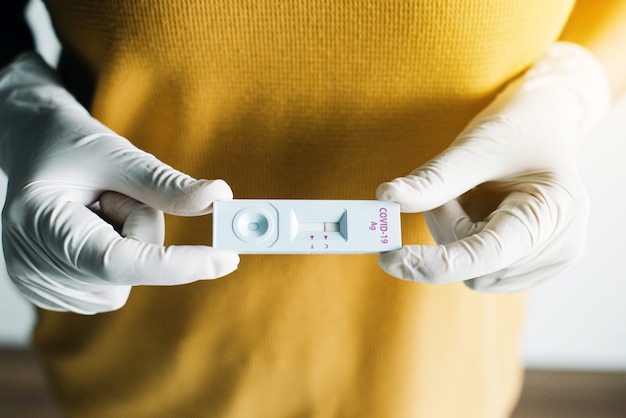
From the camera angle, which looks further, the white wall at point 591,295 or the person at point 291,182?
the white wall at point 591,295

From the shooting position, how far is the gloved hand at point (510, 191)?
1.28ft

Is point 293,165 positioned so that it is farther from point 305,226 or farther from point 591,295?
point 591,295

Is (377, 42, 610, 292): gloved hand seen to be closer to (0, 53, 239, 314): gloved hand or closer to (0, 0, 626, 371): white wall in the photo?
(0, 53, 239, 314): gloved hand

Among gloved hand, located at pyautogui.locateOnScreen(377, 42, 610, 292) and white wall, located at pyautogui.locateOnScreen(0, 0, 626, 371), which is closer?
gloved hand, located at pyautogui.locateOnScreen(377, 42, 610, 292)

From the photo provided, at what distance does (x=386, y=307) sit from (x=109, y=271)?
0.89 ft

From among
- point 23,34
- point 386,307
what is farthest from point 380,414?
point 23,34

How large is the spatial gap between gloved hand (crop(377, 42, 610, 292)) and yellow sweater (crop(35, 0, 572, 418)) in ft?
0.12

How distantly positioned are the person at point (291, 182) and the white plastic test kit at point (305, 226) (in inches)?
0.6

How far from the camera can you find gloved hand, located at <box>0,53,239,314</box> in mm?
372

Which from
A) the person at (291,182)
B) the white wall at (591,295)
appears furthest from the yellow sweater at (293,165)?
the white wall at (591,295)

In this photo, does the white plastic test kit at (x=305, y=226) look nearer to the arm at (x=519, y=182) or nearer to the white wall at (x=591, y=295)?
the arm at (x=519, y=182)

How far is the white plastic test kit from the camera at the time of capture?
0.37m

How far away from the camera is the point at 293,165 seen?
1.56ft

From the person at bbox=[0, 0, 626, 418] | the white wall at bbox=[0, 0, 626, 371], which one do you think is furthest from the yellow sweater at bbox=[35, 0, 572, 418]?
the white wall at bbox=[0, 0, 626, 371]
